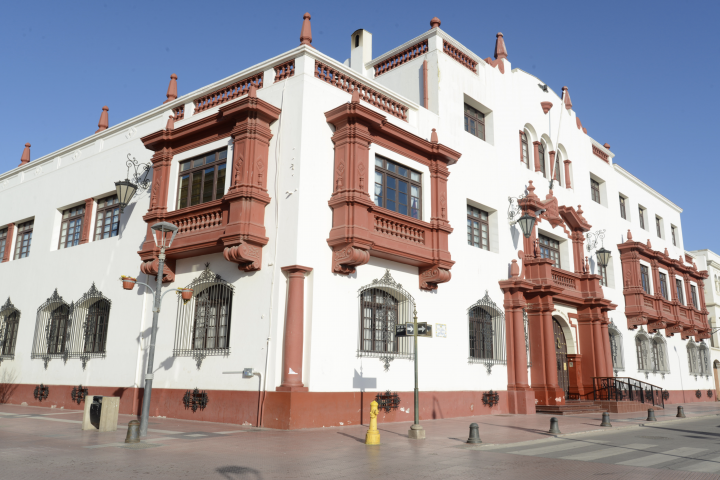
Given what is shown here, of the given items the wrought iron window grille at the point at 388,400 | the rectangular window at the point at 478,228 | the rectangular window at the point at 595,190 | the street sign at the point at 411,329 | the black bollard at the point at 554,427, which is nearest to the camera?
the street sign at the point at 411,329

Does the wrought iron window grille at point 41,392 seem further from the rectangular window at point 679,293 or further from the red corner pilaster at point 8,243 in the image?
the rectangular window at point 679,293

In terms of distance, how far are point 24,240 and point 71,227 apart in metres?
3.41

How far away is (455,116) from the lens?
20578mm

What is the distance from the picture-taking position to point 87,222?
2105 centimetres

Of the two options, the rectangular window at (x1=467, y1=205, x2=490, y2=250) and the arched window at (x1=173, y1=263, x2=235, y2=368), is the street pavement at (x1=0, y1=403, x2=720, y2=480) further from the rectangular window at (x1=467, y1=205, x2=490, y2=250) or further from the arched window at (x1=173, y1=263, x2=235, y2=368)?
the rectangular window at (x1=467, y1=205, x2=490, y2=250)

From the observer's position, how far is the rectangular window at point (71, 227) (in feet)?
71.7

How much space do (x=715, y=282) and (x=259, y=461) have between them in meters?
46.8

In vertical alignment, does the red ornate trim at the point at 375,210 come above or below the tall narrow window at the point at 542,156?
below

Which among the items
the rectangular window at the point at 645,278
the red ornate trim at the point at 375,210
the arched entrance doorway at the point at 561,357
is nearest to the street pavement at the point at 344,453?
the red ornate trim at the point at 375,210

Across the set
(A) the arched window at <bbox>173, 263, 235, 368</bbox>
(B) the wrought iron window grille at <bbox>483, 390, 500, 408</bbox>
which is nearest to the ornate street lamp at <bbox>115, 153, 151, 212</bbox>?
(A) the arched window at <bbox>173, 263, 235, 368</bbox>

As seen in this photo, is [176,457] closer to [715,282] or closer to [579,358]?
[579,358]

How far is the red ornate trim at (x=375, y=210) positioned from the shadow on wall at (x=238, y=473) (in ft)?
23.3

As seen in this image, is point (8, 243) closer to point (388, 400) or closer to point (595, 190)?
point (388, 400)

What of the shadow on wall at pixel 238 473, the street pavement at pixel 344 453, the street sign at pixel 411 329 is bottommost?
the shadow on wall at pixel 238 473
